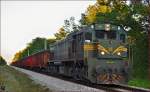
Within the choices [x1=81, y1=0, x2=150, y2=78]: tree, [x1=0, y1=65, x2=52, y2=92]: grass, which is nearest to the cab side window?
[x1=0, y1=65, x2=52, y2=92]: grass

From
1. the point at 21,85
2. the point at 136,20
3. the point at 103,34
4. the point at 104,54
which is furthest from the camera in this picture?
the point at 136,20

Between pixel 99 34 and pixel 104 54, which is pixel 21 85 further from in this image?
pixel 99 34

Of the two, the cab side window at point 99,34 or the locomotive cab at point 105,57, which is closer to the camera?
the locomotive cab at point 105,57

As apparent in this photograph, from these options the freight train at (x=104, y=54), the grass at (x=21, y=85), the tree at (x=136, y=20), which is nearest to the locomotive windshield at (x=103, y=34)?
the freight train at (x=104, y=54)

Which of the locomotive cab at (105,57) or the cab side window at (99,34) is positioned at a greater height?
the cab side window at (99,34)

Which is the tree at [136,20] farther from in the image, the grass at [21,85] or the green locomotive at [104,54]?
the green locomotive at [104,54]

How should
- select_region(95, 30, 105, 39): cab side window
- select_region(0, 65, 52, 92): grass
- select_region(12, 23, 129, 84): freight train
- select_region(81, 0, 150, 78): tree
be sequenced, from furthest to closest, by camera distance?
1. select_region(81, 0, 150, 78): tree
2. select_region(95, 30, 105, 39): cab side window
3. select_region(12, 23, 129, 84): freight train
4. select_region(0, 65, 52, 92): grass

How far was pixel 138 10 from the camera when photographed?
46688 mm

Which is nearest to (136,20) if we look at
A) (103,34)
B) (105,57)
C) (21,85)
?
(103,34)

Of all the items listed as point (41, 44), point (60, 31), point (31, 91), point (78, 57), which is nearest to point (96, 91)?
point (31, 91)

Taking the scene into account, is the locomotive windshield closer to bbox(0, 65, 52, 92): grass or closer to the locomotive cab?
the locomotive cab

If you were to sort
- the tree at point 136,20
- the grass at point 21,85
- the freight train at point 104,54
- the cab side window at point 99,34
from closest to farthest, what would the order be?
the grass at point 21,85
the freight train at point 104,54
the cab side window at point 99,34
the tree at point 136,20

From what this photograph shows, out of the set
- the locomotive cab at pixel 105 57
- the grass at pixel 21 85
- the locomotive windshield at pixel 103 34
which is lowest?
the grass at pixel 21 85

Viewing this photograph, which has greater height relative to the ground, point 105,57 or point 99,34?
point 99,34
